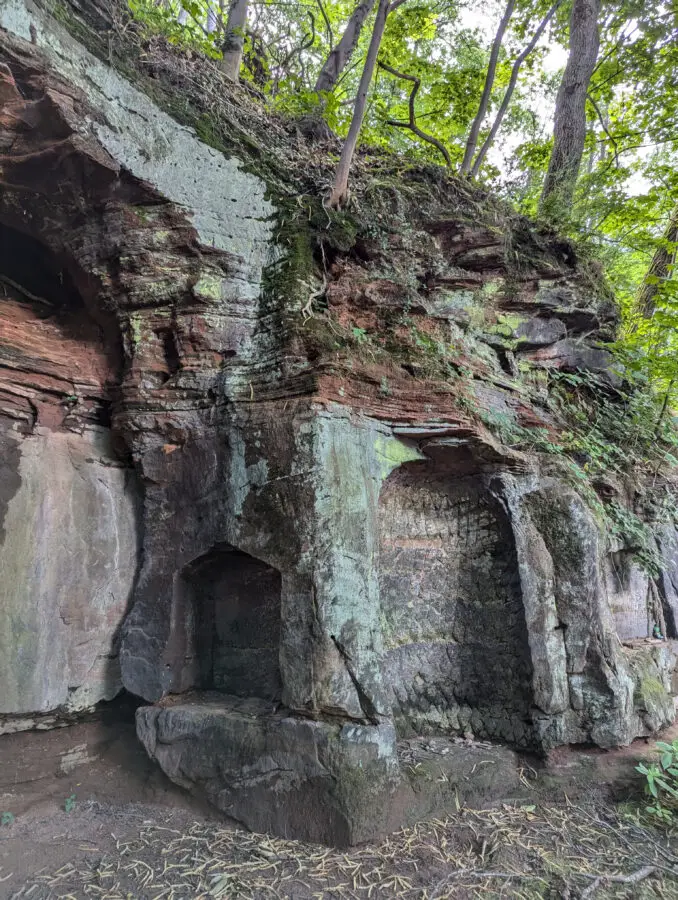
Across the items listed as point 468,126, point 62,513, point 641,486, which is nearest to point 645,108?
A: point 468,126

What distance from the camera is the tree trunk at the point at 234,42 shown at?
265 inches

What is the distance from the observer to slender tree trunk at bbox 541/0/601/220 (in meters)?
7.91

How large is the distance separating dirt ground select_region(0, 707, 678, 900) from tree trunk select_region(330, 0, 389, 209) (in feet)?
17.1

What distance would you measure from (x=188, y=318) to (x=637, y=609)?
5.53 metres

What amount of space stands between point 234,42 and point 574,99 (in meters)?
5.42

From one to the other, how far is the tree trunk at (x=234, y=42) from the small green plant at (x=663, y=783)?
8.21m

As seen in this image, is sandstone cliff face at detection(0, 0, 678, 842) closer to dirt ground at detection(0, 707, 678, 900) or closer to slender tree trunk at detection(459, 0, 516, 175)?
dirt ground at detection(0, 707, 678, 900)

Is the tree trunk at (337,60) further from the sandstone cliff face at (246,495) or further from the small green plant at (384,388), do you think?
the small green plant at (384,388)

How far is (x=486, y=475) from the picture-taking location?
463 cm

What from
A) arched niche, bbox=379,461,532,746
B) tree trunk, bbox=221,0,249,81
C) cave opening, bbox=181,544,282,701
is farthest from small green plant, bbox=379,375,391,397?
tree trunk, bbox=221,0,249,81

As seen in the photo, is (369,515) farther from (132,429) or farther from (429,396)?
(132,429)

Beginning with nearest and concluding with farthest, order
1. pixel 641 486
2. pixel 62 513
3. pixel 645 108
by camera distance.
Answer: pixel 62 513, pixel 641 486, pixel 645 108

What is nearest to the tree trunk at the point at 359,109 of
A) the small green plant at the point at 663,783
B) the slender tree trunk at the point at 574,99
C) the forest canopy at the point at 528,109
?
the forest canopy at the point at 528,109

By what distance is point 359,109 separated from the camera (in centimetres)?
494
